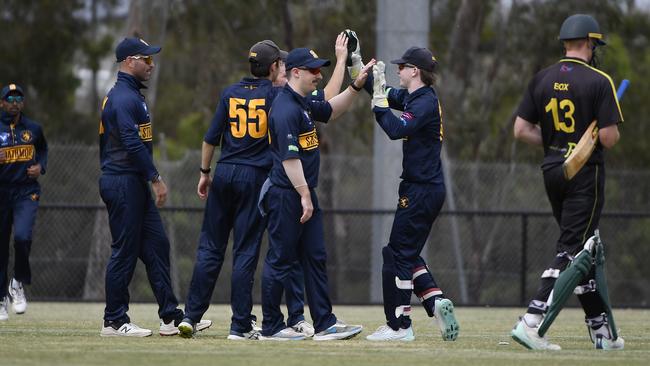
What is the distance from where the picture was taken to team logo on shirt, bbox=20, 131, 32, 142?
12.9 metres

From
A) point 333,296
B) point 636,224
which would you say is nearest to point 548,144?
point 333,296

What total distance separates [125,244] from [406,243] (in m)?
2.22

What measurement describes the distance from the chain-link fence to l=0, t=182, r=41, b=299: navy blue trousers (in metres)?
4.98

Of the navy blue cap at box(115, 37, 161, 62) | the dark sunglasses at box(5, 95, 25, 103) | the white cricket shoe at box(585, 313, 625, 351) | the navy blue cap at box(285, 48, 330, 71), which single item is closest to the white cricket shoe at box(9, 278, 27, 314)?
the dark sunglasses at box(5, 95, 25, 103)

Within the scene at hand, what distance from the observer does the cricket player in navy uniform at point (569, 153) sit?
8.52 meters

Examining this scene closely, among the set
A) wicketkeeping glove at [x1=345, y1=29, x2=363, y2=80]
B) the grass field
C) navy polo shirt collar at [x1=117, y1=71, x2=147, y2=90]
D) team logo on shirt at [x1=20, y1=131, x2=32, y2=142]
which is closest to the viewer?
the grass field

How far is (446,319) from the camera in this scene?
377 inches

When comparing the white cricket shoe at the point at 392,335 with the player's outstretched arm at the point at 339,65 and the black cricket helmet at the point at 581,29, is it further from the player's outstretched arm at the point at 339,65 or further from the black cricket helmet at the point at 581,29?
the black cricket helmet at the point at 581,29

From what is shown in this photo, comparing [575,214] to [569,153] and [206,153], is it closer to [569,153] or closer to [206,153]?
[569,153]

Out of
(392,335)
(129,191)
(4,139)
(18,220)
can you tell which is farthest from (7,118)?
(392,335)

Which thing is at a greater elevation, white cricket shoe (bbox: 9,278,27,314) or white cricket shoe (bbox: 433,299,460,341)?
white cricket shoe (bbox: 433,299,460,341)

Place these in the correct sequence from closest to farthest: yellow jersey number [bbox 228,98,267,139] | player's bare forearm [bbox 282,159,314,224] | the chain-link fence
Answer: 1. player's bare forearm [bbox 282,159,314,224]
2. yellow jersey number [bbox 228,98,267,139]
3. the chain-link fence

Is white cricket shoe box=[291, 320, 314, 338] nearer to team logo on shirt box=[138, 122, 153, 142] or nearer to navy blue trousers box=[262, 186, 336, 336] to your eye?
navy blue trousers box=[262, 186, 336, 336]

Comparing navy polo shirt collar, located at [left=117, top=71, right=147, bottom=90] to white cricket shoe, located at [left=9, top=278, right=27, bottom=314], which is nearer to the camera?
navy polo shirt collar, located at [left=117, top=71, right=147, bottom=90]
